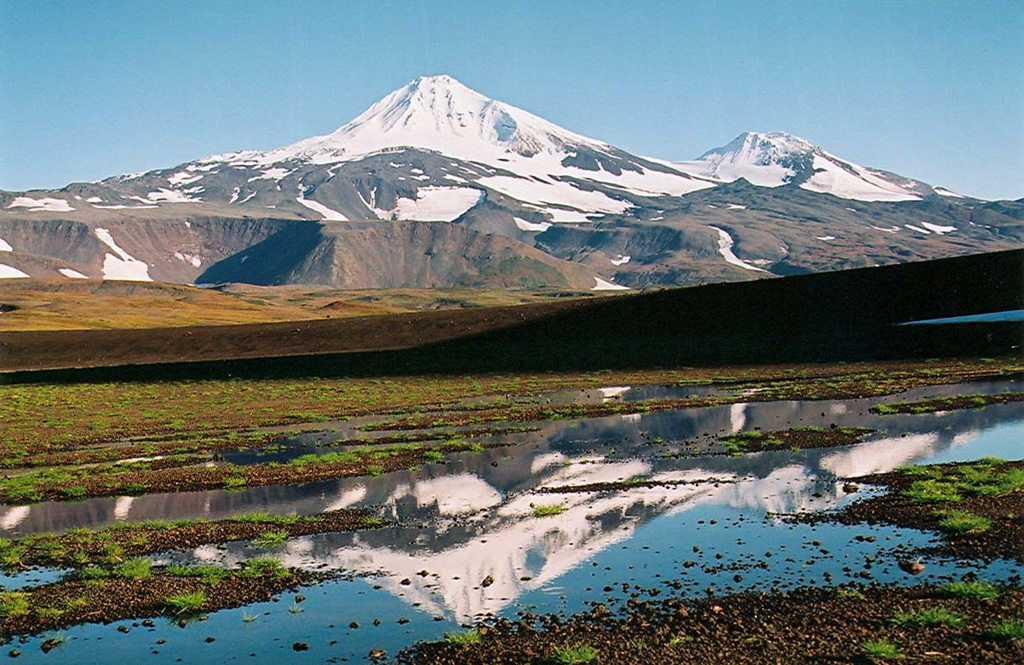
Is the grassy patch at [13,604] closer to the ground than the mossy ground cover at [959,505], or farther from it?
closer to the ground

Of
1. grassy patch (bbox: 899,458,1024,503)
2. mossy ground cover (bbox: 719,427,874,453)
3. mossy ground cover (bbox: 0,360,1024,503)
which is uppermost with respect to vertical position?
grassy patch (bbox: 899,458,1024,503)

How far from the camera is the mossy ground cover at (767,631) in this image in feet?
51.7

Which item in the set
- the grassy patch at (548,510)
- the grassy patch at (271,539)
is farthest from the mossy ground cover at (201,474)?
the grassy patch at (548,510)

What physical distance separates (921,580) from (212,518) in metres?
20.4

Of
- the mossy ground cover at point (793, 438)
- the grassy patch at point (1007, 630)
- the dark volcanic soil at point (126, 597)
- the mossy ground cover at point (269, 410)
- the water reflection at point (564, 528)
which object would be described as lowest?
the mossy ground cover at point (269, 410)

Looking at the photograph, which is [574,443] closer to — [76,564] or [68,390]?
[76,564]

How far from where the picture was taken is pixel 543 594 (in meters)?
→ 19.8

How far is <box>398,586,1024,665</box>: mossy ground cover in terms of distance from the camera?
15758mm

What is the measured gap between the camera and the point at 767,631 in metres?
16.8

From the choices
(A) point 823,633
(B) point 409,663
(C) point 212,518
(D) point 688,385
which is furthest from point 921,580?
(D) point 688,385

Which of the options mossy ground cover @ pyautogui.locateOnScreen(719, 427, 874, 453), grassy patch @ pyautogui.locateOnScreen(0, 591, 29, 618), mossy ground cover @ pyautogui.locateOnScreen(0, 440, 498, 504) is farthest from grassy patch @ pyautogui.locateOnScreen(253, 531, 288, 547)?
mossy ground cover @ pyautogui.locateOnScreen(719, 427, 874, 453)

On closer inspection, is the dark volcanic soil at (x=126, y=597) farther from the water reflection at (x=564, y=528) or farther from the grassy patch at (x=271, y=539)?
the grassy patch at (x=271, y=539)

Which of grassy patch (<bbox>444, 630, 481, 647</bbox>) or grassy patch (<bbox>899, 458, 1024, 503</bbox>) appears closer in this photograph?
grassy patch (<bbox>444, 630, 481, 647</bbox>)

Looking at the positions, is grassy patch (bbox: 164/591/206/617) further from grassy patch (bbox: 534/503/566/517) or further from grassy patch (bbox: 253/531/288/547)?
grassy patch (bbox: 534/503/566/517)
